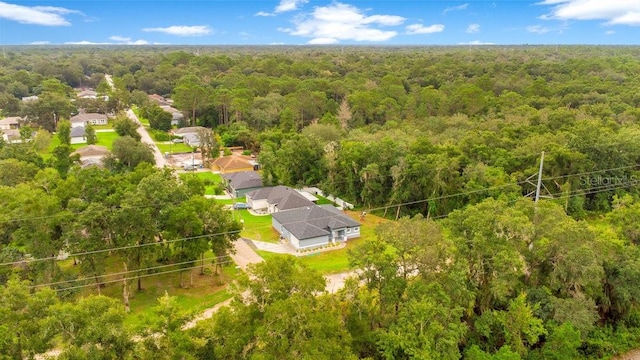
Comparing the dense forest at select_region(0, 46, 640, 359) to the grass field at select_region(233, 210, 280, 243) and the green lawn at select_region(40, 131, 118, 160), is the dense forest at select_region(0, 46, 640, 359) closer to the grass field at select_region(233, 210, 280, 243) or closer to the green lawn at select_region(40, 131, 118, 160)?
the grass field at select_region(233, 210, 280, 243)

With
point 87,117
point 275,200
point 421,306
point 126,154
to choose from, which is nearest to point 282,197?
point 275,200

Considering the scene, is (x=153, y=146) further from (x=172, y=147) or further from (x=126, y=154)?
(x=126, y=154)

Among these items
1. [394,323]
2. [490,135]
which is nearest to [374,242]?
[394,323]

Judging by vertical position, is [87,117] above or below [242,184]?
above

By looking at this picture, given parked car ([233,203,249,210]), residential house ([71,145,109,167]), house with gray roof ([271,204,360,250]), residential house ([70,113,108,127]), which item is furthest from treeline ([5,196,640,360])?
residential house ([70,113,108,127])

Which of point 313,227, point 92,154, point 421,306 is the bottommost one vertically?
point 313,227

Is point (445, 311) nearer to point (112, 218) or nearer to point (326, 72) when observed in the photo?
point (112, 218)
